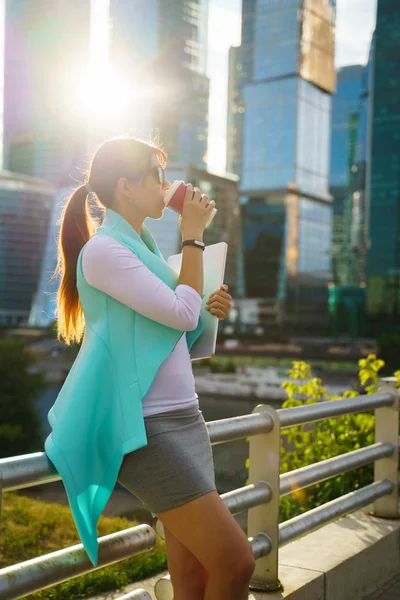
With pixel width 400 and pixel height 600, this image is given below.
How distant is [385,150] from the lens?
13212 centimetres

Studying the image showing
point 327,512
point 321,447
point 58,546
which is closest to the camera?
point 327,512

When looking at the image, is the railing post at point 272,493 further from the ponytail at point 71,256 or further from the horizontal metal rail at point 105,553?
the ponytail at point 71,256

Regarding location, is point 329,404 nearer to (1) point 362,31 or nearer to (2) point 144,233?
(2) point 144,233

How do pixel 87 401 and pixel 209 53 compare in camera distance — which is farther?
pixel 209 53

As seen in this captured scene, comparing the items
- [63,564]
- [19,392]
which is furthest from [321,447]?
[19,392]

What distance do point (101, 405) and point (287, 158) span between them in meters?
136

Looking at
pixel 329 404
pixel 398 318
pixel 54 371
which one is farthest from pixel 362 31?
pixel 329 404

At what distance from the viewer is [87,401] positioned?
181 centimetres

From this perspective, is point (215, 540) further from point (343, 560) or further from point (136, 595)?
point (343, 560)

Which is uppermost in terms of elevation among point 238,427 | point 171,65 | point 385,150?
point 171,65

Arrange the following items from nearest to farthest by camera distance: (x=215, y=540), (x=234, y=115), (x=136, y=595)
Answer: (x=215, y=540) → (x=136, y=595) → (x=234, y=115)

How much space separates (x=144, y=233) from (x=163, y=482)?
2.23 ft

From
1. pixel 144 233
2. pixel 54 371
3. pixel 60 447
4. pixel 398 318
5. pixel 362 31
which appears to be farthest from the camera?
pixel 362 31

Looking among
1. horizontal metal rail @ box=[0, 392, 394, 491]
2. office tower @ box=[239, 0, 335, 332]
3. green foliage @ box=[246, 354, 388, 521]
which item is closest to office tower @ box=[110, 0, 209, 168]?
office tower @ box=[239, 0, 335, 332]
